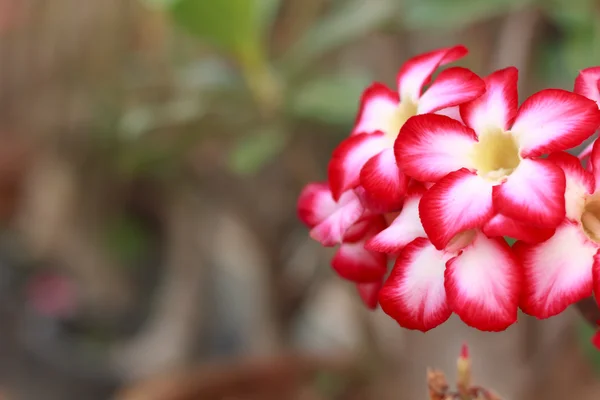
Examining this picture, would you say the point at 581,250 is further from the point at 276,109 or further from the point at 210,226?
the point at 210,226

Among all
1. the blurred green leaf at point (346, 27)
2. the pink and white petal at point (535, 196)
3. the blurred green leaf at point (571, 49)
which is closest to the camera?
the pink and white petal at point (535, 196)

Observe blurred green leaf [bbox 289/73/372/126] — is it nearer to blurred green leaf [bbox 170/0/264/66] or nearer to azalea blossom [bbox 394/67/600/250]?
blurred green leaf [bbox 170/0/264/66]

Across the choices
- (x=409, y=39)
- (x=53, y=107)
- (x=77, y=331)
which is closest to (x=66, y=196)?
(x=53, y=107)

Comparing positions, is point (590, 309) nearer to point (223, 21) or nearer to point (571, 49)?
point (571, 49)

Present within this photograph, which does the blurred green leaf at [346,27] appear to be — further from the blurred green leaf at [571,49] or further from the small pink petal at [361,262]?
the small pink petal at [361,262]

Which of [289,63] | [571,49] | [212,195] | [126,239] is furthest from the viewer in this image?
[126,239]

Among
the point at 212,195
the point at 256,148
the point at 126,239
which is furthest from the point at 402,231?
the point at 126,239

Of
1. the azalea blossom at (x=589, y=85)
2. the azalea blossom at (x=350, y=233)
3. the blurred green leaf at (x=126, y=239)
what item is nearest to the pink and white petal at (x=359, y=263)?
the azalea blossom at (x=350, y=233)
